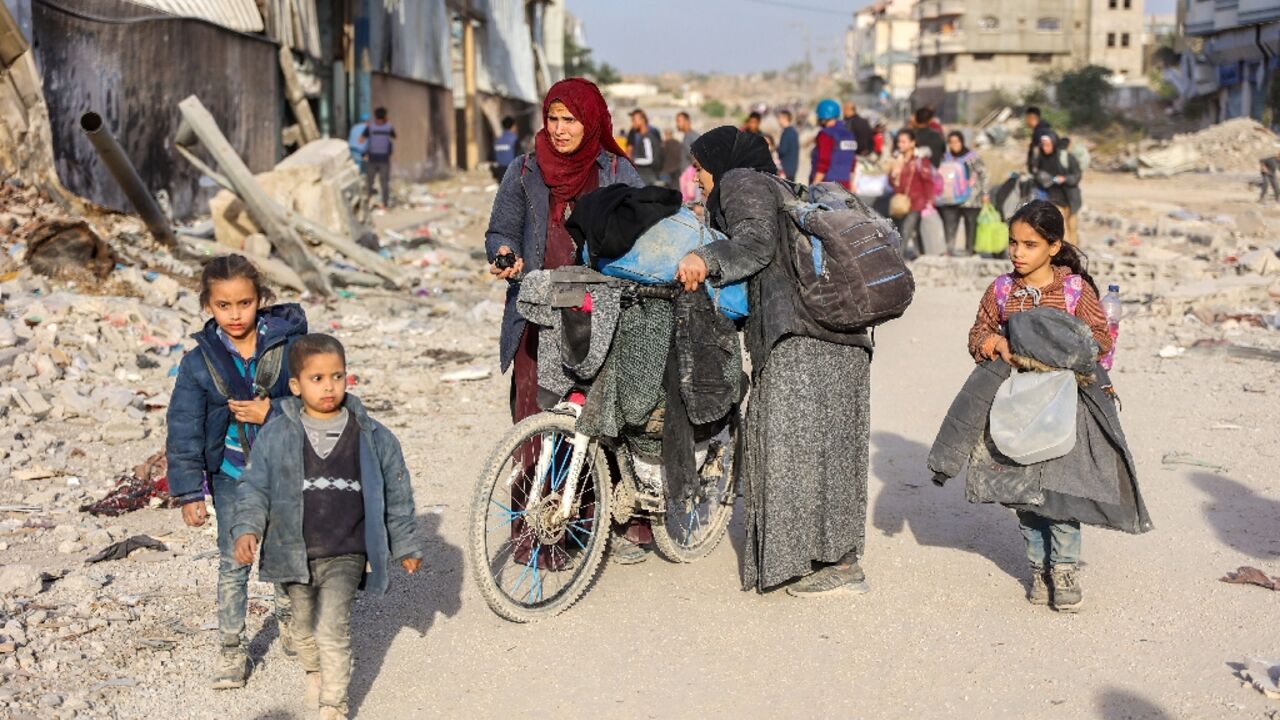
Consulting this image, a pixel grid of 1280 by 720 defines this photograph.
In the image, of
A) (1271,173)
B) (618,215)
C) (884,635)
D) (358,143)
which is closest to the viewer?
(618,215)

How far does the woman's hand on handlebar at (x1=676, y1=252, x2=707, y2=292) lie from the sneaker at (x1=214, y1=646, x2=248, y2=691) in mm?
1717

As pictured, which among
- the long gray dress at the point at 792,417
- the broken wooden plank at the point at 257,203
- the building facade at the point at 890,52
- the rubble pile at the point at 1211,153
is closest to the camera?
the long gray dress at the point at 792,417

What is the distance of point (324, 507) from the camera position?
3.47 meters

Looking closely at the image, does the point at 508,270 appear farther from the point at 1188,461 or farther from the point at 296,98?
the point at 296,98

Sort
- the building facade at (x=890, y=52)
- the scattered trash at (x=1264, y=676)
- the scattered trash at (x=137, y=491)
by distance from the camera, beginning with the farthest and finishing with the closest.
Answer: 1. the building facade at (x=890, y=52)
2. the scattered trash at (x=137, y=491)
3. the scattered trash at (x=1264, y=676)

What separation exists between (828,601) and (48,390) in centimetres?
504

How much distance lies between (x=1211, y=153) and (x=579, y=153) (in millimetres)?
39016

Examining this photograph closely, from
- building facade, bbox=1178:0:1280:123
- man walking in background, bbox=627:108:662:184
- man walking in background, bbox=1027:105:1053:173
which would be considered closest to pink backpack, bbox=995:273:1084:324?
man walking in background, bbox=1027:105:1053:173

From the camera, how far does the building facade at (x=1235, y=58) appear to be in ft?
156

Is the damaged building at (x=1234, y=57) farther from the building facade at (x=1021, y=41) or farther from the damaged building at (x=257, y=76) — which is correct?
the damaged building at (x=257, y=76)

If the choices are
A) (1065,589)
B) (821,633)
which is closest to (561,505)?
(821,633)

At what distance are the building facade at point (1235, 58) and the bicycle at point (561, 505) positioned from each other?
45363mm

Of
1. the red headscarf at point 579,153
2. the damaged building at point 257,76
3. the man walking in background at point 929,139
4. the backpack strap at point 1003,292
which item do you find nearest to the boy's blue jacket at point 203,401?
the red headscarf at point 579,153

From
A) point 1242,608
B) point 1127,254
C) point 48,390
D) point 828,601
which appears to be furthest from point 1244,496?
point 1127,254
